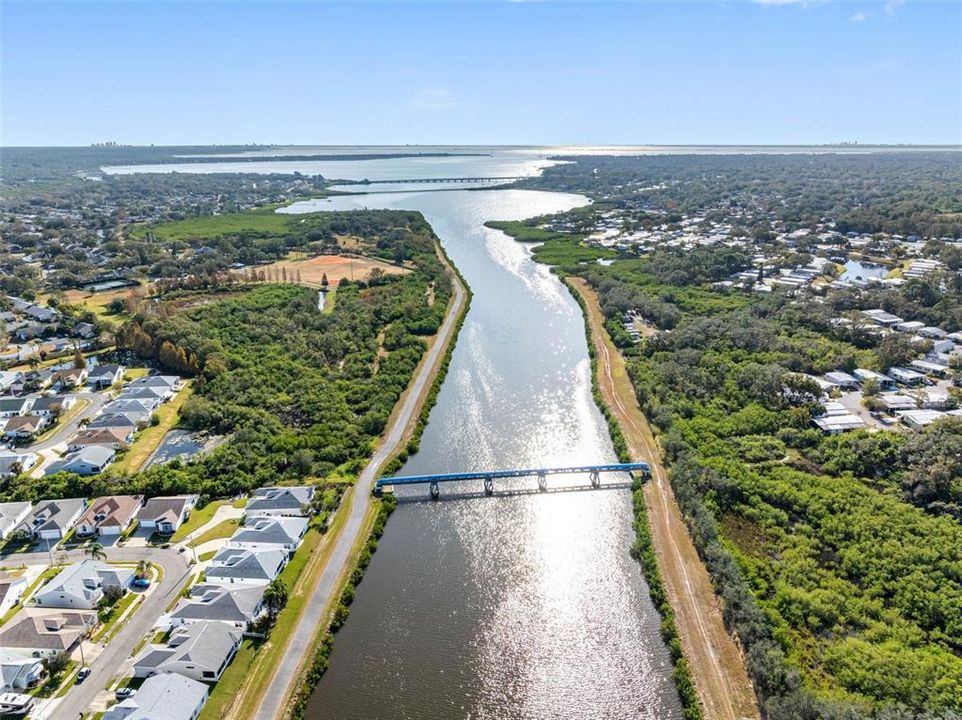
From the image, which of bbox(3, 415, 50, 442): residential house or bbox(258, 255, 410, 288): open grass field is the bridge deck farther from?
bbox(258, 255, 410, 288): open grass field

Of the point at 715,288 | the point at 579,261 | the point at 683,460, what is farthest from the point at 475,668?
the point at 579,261

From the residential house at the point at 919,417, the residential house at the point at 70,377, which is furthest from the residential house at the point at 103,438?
the residential house at the point at 919,417

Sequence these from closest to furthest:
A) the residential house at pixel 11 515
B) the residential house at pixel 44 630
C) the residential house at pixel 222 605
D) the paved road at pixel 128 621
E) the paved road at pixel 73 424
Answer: the paved road at pixel 128 621 → the residential house at pixel 44 630 → the residential house at pixel 222 605 → the residential house at pixel 11 515 → the paved road at pixel 73 424

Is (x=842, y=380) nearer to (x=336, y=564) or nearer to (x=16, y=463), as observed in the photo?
(x=336, y=564)

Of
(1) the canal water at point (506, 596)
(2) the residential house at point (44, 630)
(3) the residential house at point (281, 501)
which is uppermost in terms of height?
(2) the residential house at point (44, 630)

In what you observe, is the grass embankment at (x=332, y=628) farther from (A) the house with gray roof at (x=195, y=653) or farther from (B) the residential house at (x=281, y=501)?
→ (B) the residential house at (x=281, y=501)

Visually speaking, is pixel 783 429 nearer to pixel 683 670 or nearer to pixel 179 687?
pixel 683 670
